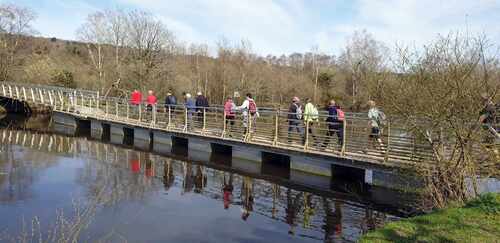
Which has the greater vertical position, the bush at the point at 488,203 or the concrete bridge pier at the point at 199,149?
the bush at the point at 488,203

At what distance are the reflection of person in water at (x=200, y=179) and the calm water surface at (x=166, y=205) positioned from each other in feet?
0.10

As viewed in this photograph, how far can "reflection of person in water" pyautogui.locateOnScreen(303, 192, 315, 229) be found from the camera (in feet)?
32.2

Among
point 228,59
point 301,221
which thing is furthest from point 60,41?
point 301,221

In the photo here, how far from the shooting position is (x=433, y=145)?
31.2ft

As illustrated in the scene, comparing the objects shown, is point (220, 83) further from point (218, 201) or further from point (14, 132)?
point (218, 201)

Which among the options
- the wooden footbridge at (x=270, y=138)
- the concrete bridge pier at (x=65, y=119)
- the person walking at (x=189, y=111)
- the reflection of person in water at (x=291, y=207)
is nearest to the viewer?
the reflection of person in water at (x=291, y=207)

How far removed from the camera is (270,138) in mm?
16281

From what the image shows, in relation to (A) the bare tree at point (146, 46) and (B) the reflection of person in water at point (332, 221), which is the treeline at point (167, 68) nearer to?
(A) the bare tree at point (146, 46)

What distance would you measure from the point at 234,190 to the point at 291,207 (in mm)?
2441

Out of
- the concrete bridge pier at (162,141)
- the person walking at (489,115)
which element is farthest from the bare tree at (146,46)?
the person walking at (489,115)

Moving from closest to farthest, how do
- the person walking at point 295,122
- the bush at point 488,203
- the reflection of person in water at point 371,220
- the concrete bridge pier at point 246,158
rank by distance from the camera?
the bush at point 488,203 < the reflection of person in water at point 371,220 < the person walking at point 295,122 < the concrete bridge pier at point 246,158

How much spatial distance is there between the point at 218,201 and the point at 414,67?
5.97 meters

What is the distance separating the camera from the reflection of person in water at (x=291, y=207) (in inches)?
386

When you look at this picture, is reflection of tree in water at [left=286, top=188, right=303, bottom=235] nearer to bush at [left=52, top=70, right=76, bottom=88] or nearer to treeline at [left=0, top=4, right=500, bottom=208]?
treeline at [left=0, top=4, right=500, bottom=208]
